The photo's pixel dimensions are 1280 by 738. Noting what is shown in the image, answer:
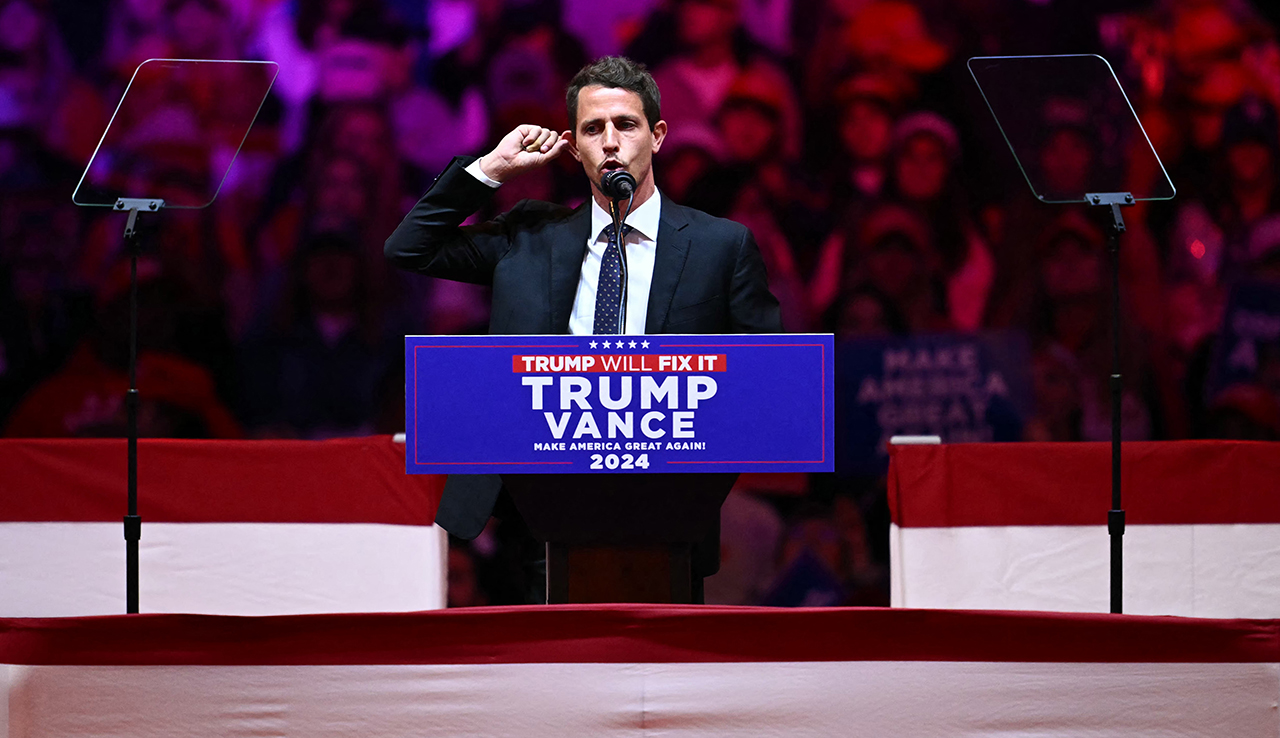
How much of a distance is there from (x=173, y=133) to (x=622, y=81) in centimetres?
170

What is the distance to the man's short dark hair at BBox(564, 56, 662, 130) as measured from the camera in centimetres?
202

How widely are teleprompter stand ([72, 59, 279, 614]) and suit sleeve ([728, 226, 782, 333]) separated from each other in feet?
5.26

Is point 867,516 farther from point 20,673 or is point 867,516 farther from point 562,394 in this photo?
point 20,673

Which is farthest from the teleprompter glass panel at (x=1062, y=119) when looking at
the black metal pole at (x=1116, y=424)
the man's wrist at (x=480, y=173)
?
the man's wrist at (x=480, y=173)

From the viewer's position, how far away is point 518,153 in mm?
2025

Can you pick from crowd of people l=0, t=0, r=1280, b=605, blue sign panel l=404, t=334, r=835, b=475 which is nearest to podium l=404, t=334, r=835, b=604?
blue sign panel l=404, t=334, r=835, b=475

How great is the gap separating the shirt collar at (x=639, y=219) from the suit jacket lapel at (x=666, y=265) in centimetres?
1

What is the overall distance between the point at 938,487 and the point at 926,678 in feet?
5.28

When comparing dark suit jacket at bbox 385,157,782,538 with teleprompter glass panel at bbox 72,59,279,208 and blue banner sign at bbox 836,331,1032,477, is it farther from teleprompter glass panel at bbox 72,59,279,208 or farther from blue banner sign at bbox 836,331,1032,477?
blue banner sign at bbox 836,331,1032,477

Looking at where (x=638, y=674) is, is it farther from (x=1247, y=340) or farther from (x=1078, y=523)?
(x=1247, y=340)

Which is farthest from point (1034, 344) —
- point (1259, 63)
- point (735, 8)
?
point (735, 8)

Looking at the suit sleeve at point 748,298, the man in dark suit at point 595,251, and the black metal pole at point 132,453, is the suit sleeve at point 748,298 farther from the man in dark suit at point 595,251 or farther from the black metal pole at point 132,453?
the black metal pole at point 132,453

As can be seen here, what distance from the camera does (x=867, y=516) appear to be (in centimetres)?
362

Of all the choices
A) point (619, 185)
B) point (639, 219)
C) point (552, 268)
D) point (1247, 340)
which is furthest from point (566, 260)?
point (1247, 340)
